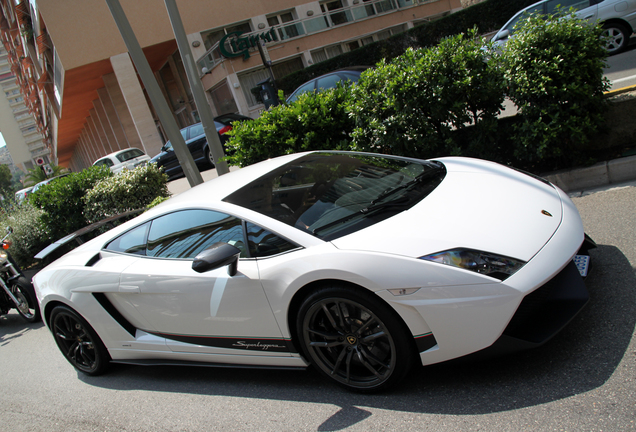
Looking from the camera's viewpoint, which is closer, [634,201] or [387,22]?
[634,201]

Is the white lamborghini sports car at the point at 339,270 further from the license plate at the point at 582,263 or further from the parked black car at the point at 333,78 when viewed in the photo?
the parked black car at the point at 333,78

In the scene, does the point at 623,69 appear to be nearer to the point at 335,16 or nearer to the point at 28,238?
the point at 28,238

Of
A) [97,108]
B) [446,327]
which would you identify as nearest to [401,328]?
[446,327]

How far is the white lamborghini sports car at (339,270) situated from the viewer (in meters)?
2.40

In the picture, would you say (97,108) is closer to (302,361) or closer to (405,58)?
(405,58)

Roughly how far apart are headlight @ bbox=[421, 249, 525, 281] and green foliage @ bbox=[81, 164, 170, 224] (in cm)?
756

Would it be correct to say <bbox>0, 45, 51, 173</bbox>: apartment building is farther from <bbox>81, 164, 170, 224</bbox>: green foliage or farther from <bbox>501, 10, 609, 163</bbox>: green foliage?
<bbox>501, 10, 609, 163</bbox>: green foliage

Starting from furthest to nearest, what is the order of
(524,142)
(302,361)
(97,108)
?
(97,108)
(524,142)
(302,361)

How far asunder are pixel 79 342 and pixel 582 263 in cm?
395

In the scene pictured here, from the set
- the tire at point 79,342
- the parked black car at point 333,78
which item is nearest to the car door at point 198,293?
the tire at point 79,342

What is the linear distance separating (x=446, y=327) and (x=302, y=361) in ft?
3.15

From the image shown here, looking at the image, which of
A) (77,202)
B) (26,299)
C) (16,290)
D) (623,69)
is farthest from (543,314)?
(77,202)

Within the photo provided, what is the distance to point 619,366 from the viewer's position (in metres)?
2.36

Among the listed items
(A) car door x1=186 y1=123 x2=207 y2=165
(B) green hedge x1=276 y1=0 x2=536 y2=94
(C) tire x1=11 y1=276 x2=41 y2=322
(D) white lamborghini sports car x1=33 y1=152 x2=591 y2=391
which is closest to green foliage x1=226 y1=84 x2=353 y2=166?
(D) white lamborghini sports car x1=33 y1=152 x2=591 y2=391
